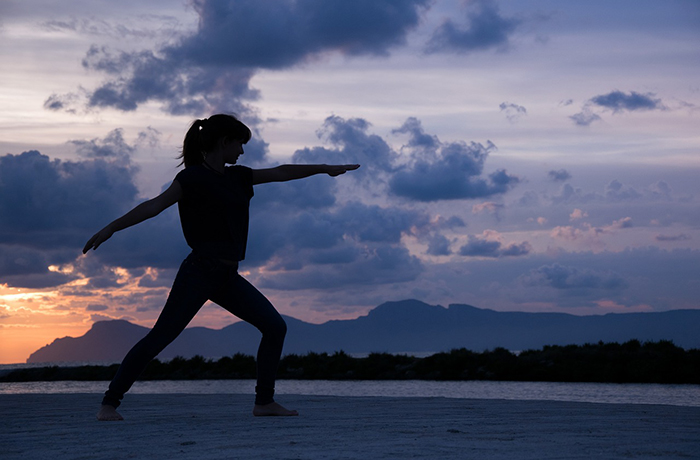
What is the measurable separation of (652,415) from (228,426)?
3.20 meters

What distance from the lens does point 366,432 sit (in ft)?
14.8

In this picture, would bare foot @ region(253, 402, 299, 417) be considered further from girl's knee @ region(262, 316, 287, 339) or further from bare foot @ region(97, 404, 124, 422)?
bare foot @ region(97, 404, 124, 422)

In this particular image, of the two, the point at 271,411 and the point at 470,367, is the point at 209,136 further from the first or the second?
the point at 470,367

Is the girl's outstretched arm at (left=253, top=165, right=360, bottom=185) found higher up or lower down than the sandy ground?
higher up

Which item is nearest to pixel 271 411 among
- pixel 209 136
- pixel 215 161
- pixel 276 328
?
pixel 276 328

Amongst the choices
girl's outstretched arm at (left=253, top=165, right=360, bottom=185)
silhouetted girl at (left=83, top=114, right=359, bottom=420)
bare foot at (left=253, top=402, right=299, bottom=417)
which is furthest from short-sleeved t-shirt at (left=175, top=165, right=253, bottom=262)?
bare foot at (left=253, top=402, right=299, bottom=417)

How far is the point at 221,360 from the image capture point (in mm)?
28734

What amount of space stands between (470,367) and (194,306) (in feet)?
62.5

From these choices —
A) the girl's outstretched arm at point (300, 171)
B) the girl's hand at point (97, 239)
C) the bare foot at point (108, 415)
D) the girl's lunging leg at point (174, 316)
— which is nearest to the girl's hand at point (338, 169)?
the girl's outstretched arm at point (300, 171)

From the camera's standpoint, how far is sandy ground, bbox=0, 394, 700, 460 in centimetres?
375

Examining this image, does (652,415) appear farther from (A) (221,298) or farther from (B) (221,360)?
(B) (221,360)

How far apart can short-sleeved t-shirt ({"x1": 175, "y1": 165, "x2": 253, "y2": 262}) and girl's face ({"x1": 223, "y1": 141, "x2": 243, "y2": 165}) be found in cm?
28

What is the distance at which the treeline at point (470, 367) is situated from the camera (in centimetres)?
2023

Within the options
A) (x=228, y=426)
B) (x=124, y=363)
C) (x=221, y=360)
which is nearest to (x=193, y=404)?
(x=124, y=363)
